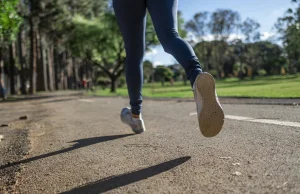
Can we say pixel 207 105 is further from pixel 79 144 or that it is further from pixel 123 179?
pixel 79 144

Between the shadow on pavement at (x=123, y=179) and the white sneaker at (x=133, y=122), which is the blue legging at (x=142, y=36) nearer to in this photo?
Answer: the white sneaker at (x=133, y=122)

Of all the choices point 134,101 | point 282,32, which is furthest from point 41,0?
point 282,32

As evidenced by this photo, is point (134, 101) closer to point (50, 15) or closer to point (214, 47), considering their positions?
point (50, 15)

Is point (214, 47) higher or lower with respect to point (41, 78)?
higher

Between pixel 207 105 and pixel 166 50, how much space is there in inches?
25.5

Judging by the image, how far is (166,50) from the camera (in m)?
2.68

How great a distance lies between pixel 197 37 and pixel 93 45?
4688 cm

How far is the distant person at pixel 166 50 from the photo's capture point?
7.34 ft

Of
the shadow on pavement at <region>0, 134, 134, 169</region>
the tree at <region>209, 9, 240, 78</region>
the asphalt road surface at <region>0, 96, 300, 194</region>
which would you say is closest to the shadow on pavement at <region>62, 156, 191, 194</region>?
the asphalt road surface at <region>0, 96, 300, 194</region>

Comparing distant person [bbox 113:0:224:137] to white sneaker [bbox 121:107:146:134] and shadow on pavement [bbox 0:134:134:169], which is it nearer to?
white sneaker [bbox 121:107:146:134]

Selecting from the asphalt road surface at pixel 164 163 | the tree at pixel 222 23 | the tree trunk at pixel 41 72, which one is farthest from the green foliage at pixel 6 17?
the tree at pixel 222 23

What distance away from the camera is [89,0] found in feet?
168

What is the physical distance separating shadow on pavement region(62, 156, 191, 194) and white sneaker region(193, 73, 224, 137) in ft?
0.91

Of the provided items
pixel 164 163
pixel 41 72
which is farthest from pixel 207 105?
pixel 41 72
